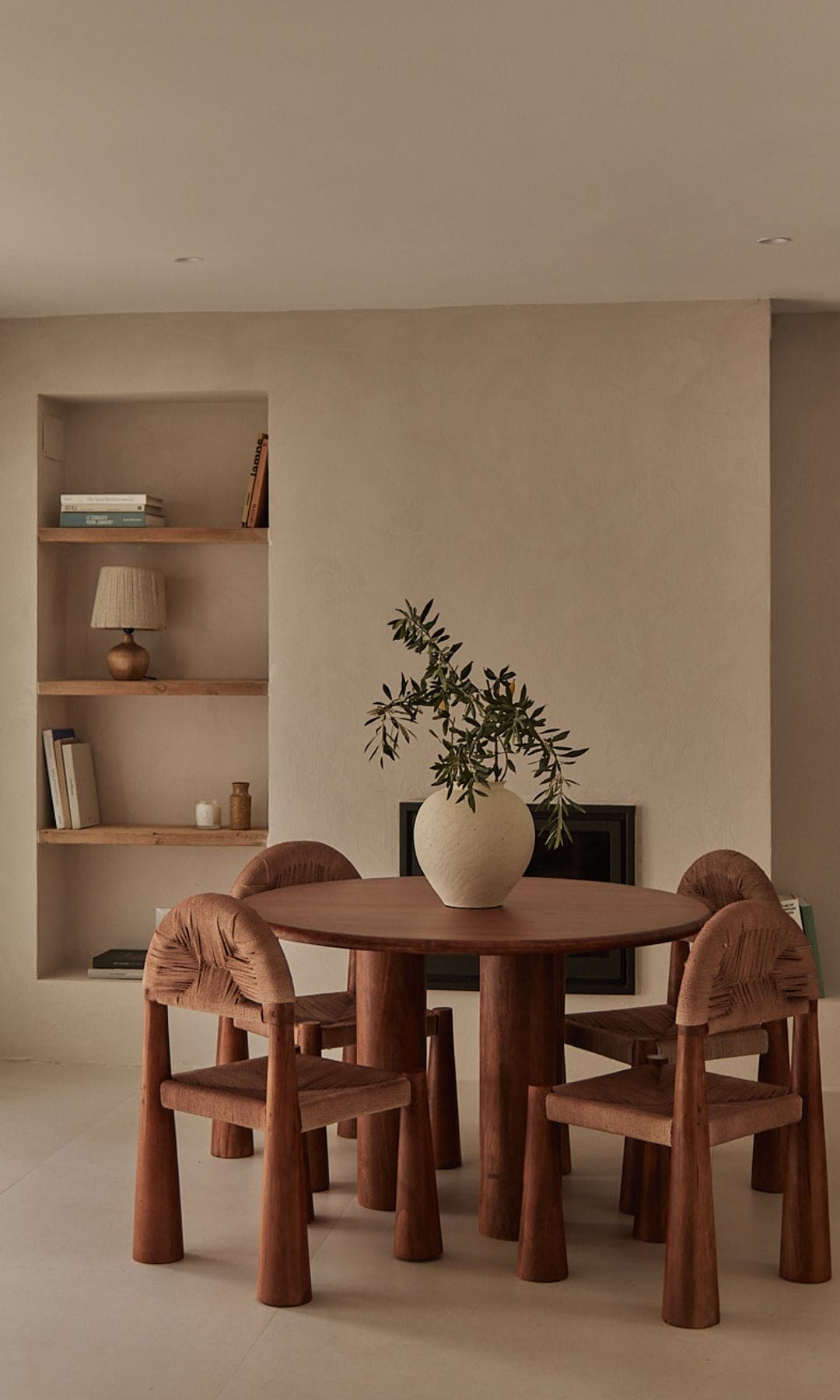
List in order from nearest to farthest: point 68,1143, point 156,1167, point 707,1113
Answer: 1. point 707,1113
2. point 156,1167
3. point 68,1143

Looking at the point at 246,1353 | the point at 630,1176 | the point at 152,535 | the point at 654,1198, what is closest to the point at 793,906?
the point at 630,1176

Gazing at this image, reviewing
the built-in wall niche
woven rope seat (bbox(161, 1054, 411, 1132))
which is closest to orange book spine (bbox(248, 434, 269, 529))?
the built-in wall niche

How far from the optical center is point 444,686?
11.6 ft

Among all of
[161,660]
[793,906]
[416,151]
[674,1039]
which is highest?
[416,151]

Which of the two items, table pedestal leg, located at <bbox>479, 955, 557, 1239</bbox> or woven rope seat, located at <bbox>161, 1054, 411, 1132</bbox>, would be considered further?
table pedestal leg, located at <bbox>479, 955, 557, 1239</bbox>

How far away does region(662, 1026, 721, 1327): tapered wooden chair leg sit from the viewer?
2926mm

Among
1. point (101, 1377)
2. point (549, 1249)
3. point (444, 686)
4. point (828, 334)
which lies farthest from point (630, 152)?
point (101, 1377)

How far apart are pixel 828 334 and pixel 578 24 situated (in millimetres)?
2643

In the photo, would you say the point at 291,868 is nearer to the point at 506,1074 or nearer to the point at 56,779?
the point at 506,1074

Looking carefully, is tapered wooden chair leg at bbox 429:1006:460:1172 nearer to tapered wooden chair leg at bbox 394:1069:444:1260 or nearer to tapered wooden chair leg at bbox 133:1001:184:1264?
tapered wooden chair leg at bbox 394:1069:444:1260

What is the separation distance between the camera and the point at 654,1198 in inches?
138

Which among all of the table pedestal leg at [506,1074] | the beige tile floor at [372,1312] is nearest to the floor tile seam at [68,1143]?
the beige tile floor at [372,1312]

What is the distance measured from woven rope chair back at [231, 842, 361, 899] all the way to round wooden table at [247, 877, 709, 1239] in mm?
309

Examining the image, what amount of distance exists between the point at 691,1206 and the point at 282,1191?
83cm
